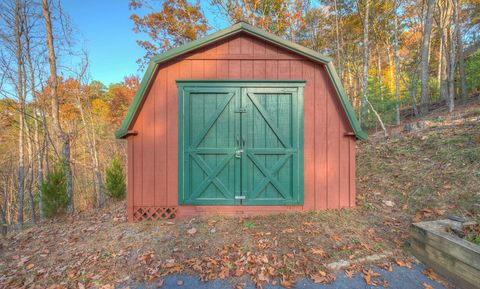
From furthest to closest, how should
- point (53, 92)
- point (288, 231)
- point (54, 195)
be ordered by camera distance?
point (53, 92), point (54, 195), point (288, 231)

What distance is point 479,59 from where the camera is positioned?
971 cm

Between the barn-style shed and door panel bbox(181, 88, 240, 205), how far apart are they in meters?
0.02

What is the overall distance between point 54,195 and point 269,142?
589 centimetres

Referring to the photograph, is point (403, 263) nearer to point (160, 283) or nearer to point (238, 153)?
point (238, 153)

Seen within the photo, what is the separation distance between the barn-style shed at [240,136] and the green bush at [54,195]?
3.26m

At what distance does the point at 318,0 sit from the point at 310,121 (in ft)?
43.3

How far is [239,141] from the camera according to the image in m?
3.95

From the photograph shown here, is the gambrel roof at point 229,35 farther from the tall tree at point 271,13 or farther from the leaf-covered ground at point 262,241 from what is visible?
the tall tree at point 271,13

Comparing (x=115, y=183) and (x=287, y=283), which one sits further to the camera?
(x=115, y=183)

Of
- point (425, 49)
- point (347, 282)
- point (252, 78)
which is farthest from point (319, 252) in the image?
point (425, 49)

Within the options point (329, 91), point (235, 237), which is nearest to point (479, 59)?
point (329, 91)

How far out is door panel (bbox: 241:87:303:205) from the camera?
13.0 feet

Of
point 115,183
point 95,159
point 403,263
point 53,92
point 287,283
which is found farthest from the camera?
point 95,159

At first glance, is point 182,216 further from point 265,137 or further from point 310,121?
point 310,121
